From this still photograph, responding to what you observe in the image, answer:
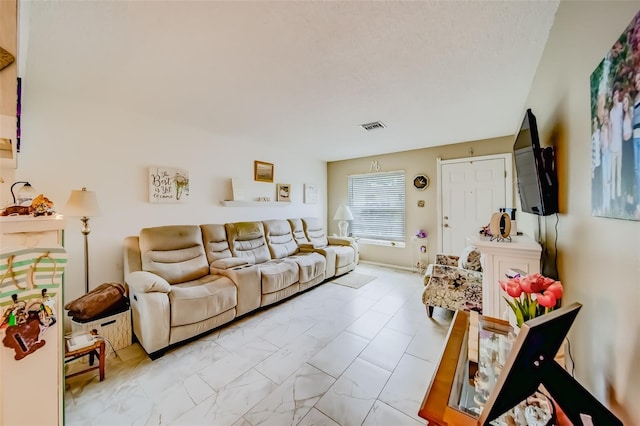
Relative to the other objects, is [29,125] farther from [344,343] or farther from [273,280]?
[344,343]

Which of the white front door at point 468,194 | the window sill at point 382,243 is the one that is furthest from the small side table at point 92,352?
the white front door at point 468,194

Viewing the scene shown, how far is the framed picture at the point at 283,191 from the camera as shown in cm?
454

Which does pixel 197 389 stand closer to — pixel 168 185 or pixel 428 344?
pixel 428 344

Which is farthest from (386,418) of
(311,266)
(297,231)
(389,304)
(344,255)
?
(297,231)

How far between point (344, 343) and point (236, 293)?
4.01 ft

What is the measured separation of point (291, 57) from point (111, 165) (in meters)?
2.33

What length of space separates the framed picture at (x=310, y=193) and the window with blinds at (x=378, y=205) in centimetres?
78

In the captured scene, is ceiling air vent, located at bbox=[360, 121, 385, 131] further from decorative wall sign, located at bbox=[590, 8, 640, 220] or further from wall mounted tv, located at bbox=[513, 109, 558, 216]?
decorative wall sign, located at bbox=[590, 8, 640, 220]

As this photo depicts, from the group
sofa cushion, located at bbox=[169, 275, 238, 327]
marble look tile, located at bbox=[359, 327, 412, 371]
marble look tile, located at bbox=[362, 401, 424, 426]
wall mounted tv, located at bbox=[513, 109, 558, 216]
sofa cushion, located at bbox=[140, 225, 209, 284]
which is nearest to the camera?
wall mounted tv, located at bbox=[513, 109, 558, 216]

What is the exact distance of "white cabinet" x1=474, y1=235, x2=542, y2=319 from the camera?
1.54 meters

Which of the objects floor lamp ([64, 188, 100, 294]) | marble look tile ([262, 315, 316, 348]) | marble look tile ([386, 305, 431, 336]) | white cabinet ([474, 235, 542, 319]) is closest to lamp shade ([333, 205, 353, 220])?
marble look tile ([386, 305, 431, 336])

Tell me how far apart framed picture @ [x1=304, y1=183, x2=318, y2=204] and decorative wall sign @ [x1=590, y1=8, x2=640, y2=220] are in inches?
174

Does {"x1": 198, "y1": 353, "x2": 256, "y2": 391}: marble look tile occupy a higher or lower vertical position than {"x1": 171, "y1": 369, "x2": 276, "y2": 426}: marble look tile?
higher

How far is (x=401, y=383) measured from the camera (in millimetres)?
1738
